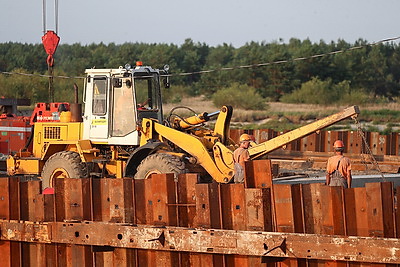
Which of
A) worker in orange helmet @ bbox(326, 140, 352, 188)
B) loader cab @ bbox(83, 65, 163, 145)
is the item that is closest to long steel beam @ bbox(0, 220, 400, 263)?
worker in orange helmet @ bbox(326, 140, 352, 188)

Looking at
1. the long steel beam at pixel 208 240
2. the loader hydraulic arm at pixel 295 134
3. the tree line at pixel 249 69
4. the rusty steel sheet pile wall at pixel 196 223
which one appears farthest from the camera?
the tree line at pixel 249 69

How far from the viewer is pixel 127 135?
17.2 metres

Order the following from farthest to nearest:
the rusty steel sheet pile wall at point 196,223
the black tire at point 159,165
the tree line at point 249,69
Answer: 1. the tree line at point 249,69
2. the black tire at point 159,165
3. the rusty steel sheet pile wall at point 196,223

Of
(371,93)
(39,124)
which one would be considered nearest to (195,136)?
(39,124)

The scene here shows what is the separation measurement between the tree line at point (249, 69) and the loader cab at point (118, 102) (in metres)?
28.0

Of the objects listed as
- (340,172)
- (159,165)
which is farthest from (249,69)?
(340,172)

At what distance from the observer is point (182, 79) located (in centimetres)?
6625

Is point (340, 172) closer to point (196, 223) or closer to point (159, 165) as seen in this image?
point (196, 223)

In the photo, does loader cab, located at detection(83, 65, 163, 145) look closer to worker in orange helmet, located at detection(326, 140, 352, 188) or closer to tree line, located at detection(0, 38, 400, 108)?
worker in orange helmet, located at detection(326, 140, 352, 188)

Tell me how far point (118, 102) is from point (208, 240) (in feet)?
23.8

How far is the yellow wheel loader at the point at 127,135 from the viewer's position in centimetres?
1634

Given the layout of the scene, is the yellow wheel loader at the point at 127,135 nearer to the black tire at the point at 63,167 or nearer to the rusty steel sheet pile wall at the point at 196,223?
the black tire at the point at 63,167

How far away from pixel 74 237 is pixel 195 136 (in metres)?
5.57

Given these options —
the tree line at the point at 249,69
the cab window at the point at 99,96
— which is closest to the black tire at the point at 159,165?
the cab window at the point at 99,96
